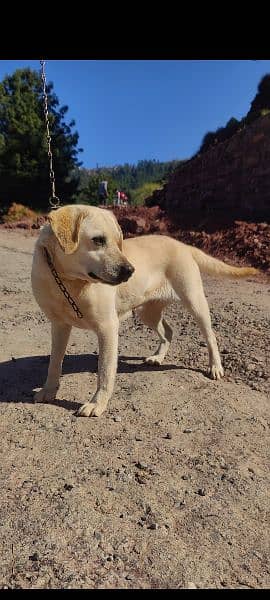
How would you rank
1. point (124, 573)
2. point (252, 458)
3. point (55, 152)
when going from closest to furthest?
point (124, 573), point (252, 458), point (55, 152)

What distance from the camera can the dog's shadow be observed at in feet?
12.6

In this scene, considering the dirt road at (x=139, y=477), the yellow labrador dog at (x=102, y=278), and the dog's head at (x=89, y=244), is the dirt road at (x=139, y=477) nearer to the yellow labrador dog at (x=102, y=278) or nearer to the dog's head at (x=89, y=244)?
the yellow labrador dog at (x=102, y=278)

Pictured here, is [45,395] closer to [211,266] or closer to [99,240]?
[99,240]

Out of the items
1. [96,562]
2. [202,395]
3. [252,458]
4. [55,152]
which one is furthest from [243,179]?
[55,152]

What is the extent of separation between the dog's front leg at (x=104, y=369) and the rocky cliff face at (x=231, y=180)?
11.1 meters

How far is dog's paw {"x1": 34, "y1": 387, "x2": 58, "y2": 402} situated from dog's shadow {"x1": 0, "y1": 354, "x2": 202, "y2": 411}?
0.15ft

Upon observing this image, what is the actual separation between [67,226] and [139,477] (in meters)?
1.68

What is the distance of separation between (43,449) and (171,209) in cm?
1702

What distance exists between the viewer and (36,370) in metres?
4.50

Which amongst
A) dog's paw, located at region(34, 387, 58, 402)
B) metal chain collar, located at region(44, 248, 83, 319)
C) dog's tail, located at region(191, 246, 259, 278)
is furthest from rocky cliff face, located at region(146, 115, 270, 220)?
metal chain collar, located at region(44, 248, 83, 319)

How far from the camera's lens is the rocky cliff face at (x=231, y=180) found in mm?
13586

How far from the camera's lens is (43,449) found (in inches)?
117

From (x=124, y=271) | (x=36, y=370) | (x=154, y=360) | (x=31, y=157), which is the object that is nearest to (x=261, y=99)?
(x=31, y=157)

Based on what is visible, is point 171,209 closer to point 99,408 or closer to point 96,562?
point 99,408
